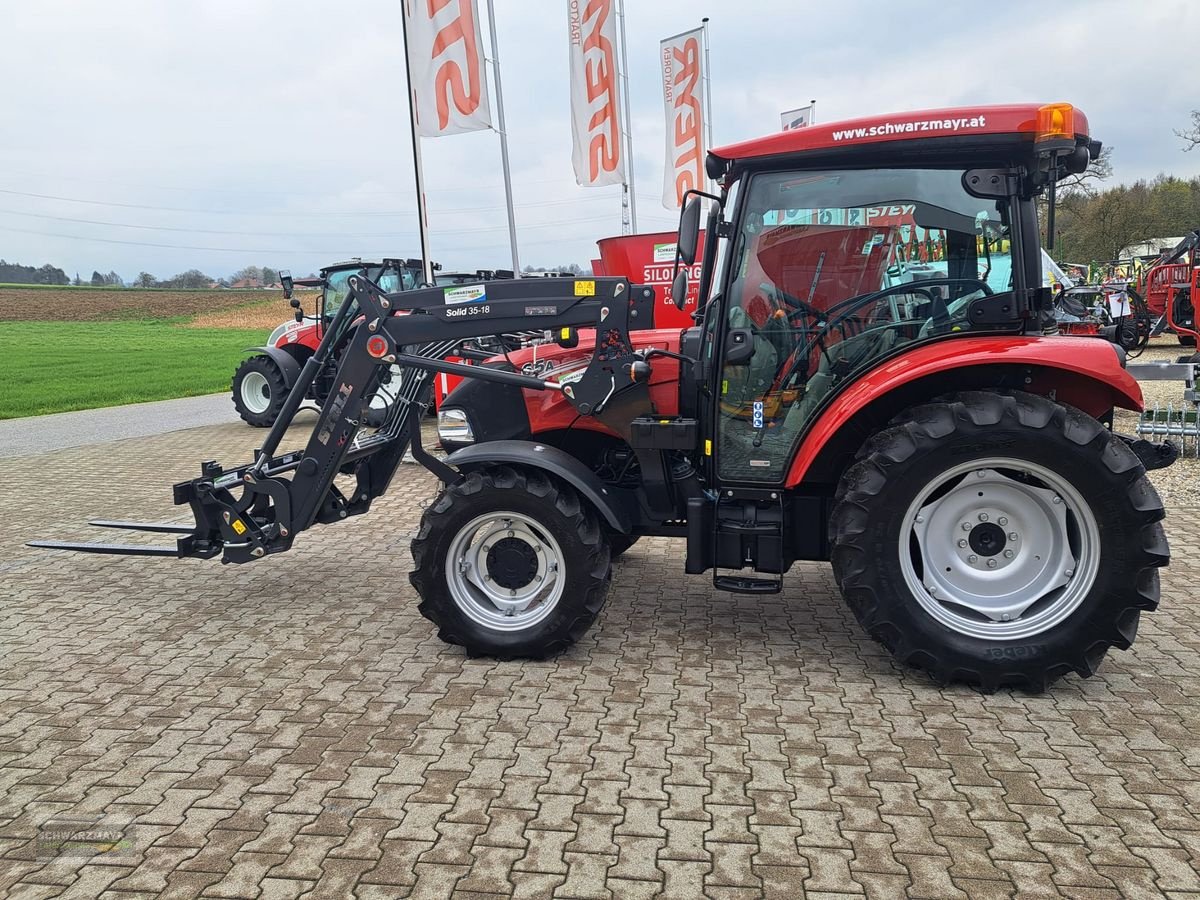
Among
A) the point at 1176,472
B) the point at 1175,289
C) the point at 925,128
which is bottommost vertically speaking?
the point at 1176,472

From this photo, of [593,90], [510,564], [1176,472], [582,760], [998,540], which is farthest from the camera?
[593,90]

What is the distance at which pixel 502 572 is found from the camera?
4.11m

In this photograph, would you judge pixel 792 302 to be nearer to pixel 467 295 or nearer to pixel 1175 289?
pixel 467 295

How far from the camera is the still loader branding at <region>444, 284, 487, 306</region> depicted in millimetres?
4266

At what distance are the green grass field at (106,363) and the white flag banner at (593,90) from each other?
996 cm

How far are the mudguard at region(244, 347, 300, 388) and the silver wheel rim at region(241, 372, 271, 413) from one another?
0.34m

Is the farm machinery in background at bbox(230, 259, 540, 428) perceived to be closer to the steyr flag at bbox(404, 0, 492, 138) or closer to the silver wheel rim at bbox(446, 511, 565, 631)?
the steyr flag at bbox(404, 0, 492, 138)

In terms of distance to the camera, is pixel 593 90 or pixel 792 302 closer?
pixel 792 302

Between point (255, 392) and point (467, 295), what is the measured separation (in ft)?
32.2

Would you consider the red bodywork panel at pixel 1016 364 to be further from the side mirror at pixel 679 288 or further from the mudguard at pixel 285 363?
the mudguard at pixel 285 363

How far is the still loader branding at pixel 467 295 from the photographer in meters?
4.27

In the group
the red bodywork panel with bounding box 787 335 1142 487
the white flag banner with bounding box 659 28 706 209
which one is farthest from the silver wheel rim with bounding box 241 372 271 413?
the red bodywork panel with bounding box 787 335 1142 487

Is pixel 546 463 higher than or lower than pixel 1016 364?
lower

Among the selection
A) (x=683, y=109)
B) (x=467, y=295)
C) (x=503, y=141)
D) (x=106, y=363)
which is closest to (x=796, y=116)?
(x=683, y=109)
